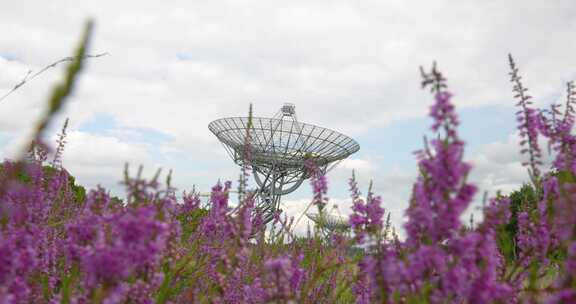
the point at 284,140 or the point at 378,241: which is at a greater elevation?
the point at 284,140

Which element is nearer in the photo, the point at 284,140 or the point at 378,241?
the point at 378,241

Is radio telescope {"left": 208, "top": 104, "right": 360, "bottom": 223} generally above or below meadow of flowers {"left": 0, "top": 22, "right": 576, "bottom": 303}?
above

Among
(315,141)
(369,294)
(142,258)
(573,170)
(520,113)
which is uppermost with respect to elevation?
(315,141)

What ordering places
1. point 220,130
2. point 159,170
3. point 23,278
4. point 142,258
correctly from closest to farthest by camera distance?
point 142,258
point 159,170
point 23,278
point 220,130

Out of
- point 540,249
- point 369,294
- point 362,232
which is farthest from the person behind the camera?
point 369,294

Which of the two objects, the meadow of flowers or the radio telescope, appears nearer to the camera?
the meadow of flowers

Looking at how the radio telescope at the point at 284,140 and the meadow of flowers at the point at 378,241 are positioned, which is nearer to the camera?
the meadow of flowers at the point at 378,241

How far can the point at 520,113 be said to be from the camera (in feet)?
12.5

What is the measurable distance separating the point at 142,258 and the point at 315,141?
32063 millimetres

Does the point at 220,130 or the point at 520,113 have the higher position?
the point at 220,130

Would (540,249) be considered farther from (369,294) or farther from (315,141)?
(315,141)

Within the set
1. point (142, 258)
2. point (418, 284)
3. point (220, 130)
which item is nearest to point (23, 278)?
point (142, 258)

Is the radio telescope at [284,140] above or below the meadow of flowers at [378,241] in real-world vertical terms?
above

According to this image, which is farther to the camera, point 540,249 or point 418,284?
point 540,249
